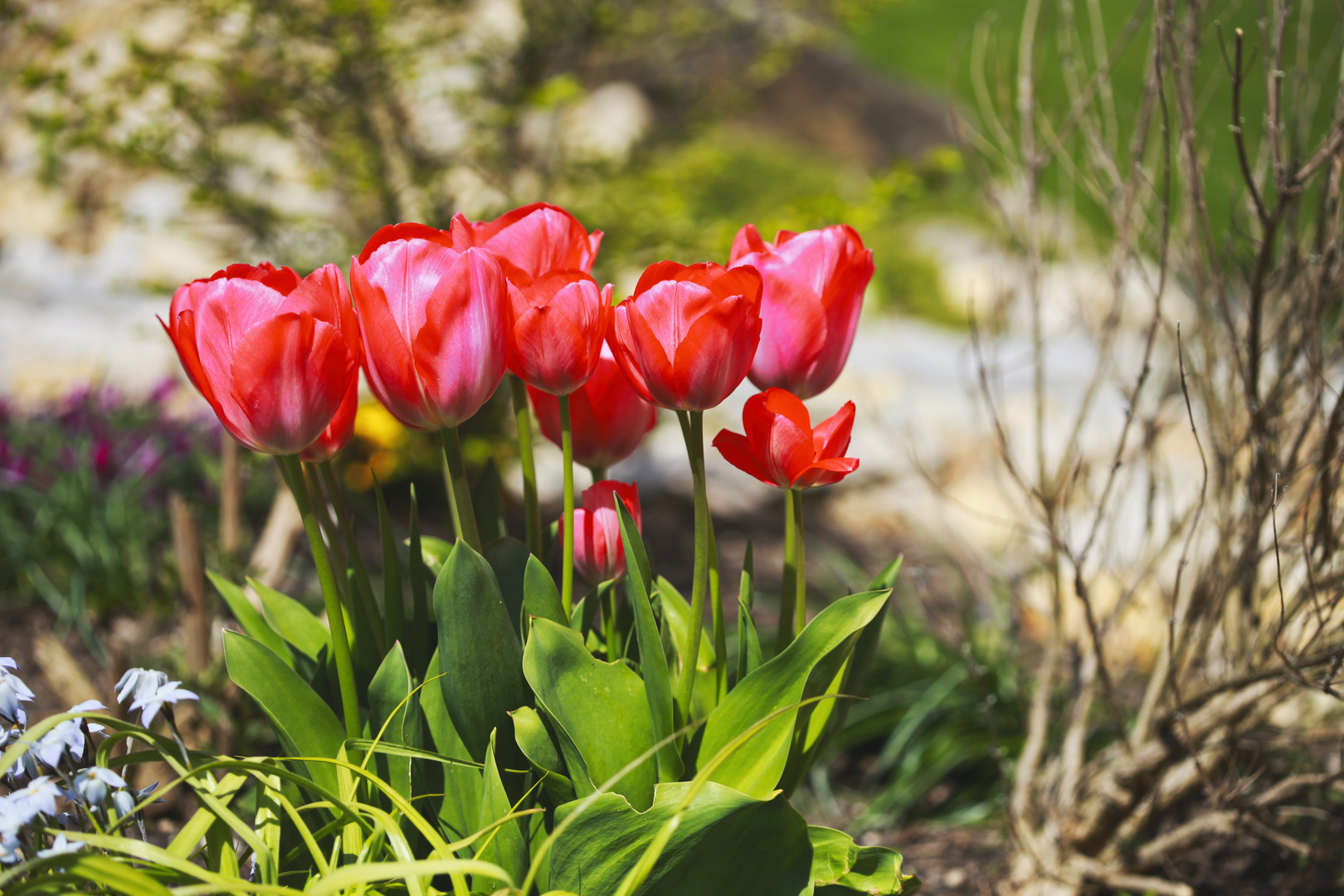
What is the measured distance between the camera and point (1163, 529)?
3752 mm

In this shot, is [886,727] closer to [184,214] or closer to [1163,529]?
[1163,529]

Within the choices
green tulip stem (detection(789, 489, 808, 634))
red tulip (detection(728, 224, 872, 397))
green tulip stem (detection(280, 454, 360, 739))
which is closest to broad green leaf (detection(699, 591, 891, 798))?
green tulip stem (detection(789, 489, 808, 634))

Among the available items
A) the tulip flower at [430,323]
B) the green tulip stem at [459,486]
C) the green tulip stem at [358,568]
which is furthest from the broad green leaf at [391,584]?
the tulip flower at [430,323]

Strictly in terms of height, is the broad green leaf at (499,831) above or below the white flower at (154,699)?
below

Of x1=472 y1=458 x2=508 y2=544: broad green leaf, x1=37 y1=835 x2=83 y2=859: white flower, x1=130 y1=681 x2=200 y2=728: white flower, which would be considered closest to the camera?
x1=37 y1=835 x2=83 y2=859: white flower

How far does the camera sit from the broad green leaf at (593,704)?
2.70ft

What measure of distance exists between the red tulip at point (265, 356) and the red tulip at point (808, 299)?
39 cm

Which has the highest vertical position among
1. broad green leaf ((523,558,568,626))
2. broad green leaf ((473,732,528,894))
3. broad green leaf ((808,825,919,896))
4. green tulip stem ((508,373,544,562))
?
green tulip stem ((508,373,544,562))

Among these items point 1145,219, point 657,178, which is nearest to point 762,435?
point 1145,219

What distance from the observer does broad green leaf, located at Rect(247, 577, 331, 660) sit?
1.06 metres

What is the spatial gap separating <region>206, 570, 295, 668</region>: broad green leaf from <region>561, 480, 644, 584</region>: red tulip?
1.18 feet

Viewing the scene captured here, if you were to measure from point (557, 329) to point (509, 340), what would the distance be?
0.19 ft

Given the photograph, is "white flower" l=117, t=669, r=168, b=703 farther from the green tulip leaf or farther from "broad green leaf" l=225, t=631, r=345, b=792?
the green tulip leaf

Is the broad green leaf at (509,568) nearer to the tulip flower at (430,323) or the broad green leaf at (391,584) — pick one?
the broad green leaf at (391,584)
